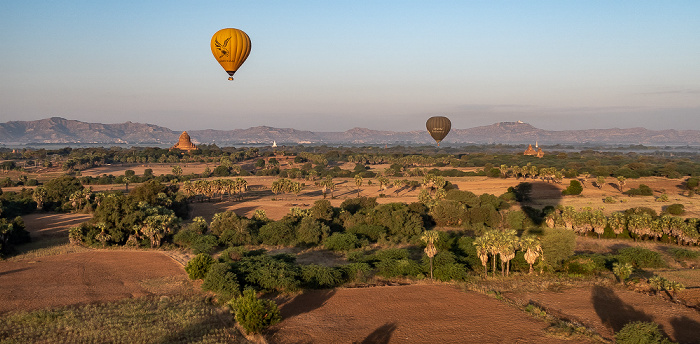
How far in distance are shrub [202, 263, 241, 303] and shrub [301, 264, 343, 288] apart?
3.78m

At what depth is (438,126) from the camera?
212 ft

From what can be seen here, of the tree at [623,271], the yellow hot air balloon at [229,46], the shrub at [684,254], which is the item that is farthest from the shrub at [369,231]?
the shrub at [684,254]

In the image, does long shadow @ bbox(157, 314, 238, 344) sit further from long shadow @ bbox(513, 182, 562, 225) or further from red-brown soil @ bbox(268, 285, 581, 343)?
long shadow @ bbox(513, 182, 562, 225)

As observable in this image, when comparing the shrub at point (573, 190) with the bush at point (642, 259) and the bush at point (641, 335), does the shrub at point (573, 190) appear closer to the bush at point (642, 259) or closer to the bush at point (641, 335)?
the bush at point (642, 259)

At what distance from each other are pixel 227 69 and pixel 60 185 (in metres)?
29.9

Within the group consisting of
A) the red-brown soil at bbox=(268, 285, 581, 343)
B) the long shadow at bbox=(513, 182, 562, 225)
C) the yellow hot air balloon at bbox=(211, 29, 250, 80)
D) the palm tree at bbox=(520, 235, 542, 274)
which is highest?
the yellow hot air balloon at bbox=(211, 29, 250, 80)

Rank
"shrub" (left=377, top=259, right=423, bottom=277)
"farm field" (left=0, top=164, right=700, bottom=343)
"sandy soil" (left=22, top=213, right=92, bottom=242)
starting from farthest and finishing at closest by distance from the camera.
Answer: "sandy soil" (left=22, top=213, right=92, bottom=242)
"shrub" (left=377, top=259, right=423, bottom=277)
"farm field" (left=0, top=164, right=700, bottom=343)

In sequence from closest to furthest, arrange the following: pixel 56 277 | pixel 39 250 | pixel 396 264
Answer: pixel 56 277 < pixel 396 264 < pixel 39 250

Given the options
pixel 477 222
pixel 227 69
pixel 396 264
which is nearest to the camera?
pixel 396 264

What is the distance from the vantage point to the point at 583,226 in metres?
37.5

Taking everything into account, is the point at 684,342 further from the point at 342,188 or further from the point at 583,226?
the point at 342,188

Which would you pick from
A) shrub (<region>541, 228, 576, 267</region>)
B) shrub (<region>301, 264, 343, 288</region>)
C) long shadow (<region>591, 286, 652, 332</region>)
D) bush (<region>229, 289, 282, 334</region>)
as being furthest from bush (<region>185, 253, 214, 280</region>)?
long shadow (<region>591, 286, 652, 332</region>)

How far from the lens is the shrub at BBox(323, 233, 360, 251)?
33531 millimetres

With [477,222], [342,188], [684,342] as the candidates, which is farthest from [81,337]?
[342,188]
